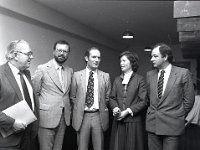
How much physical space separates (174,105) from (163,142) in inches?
18.1

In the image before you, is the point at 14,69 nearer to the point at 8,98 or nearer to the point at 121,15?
the point at 8,98

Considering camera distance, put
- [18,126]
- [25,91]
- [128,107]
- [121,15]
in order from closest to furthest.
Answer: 1. [18,126]
2. [25,91]
3. [128,107]
4. [121,15]

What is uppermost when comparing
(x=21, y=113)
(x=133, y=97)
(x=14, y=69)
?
(x=14, y=69)

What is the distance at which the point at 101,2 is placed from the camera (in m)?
5.46

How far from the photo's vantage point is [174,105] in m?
3.10

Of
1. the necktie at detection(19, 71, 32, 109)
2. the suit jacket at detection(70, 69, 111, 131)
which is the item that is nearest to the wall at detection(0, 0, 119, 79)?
the suit jacket at detection(70, 69, 111, 131)

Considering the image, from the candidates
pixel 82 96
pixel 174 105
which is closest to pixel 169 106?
pixel 174 105

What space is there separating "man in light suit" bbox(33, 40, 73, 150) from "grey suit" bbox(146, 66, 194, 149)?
1.17 meters

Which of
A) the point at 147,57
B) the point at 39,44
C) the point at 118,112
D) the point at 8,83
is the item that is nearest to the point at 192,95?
the point at 118,112

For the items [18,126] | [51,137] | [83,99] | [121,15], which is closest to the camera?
[18,126]

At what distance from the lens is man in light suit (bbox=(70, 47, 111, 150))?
3559 millimetres

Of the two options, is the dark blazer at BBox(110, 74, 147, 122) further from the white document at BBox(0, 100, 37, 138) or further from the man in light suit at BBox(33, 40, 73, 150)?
the white document at BBox(0, 100, 37, 138)

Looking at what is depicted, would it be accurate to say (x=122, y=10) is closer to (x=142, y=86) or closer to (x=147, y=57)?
(x=142, y=86)

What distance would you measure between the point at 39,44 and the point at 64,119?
295 cm
